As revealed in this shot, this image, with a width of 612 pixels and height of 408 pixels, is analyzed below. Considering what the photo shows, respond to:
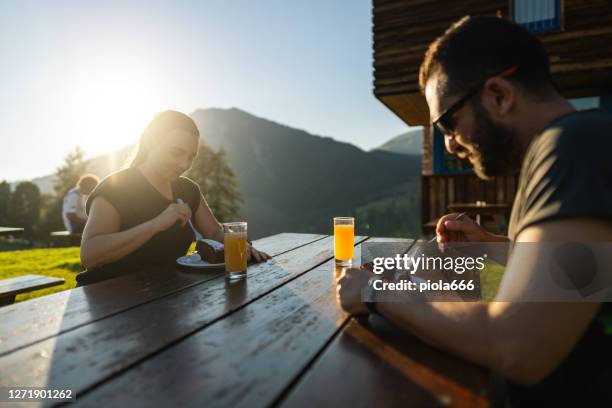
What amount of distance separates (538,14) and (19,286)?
10307 millimetres

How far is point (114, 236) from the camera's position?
1999 millimetres

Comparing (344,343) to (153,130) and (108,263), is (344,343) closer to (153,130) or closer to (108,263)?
(108,263)

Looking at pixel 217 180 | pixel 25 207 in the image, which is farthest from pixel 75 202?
pixel 25 207

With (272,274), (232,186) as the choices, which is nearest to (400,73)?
(272,274)

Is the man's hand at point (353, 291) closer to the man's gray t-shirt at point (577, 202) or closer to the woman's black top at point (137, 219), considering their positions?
the man's gray t-shirt at point (577, 202)

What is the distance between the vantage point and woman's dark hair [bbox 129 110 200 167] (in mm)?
2471

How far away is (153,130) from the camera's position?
250cm

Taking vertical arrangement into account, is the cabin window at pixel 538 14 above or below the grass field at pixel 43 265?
above

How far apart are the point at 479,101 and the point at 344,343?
925 mm

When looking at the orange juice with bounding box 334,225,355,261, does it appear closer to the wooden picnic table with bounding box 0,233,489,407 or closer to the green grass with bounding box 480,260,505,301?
the wooden picnic table with bounding box 0,233,489,407

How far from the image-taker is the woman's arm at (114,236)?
198cm

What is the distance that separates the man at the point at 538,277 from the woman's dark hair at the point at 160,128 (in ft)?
5.74

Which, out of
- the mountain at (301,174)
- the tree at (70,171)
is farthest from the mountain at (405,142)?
the tree at (70,171)

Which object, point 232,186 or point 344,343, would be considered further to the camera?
point 232,186
